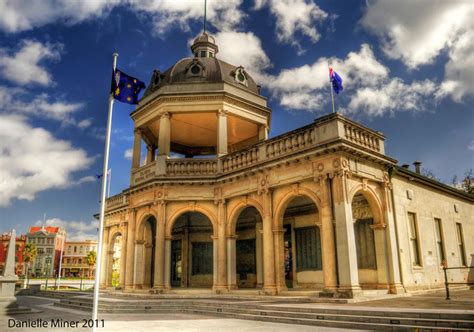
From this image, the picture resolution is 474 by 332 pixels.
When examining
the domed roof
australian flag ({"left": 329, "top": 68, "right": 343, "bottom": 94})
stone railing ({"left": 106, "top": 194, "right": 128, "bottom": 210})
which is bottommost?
stone railing ({"left": 106, "top": 194, "right": 128, "bottom": 210})

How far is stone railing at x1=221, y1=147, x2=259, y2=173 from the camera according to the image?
1848cm

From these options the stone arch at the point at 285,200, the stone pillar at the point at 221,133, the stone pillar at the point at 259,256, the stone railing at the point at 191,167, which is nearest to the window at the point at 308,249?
the stone pillar at the point at 259,256

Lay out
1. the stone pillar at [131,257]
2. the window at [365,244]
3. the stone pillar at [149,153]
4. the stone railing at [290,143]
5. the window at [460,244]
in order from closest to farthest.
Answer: the stone railing at [290,143] < the window at [365,244] < the window at [460,244] < the stone pillar at [131,257] < the stone pillar at [149,153]

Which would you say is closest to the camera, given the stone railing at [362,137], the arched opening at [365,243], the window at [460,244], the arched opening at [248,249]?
the stone railing at [362,137]

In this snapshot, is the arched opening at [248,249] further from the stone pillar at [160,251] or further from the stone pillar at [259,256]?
the stone pillar at [160,251]

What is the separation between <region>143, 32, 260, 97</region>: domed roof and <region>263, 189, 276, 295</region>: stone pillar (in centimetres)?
795

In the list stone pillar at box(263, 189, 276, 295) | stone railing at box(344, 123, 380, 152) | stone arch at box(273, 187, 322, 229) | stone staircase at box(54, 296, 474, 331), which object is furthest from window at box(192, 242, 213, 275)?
stone railing at box(344, 123, 380, 152)

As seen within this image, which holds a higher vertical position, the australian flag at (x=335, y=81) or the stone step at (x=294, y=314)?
the australian flag at (x=335, y=81)

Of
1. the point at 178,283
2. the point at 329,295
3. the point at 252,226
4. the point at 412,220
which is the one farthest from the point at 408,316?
the point at 178,283

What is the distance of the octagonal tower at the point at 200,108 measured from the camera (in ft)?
69.3

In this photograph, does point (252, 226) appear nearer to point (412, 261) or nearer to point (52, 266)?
point (412, 261)

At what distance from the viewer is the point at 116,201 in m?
28.2

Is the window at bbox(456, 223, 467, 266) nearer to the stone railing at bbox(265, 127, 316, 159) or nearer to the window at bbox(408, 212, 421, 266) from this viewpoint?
the window at bbox(408, 212, 421, 266)

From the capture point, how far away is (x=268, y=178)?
1742cm
